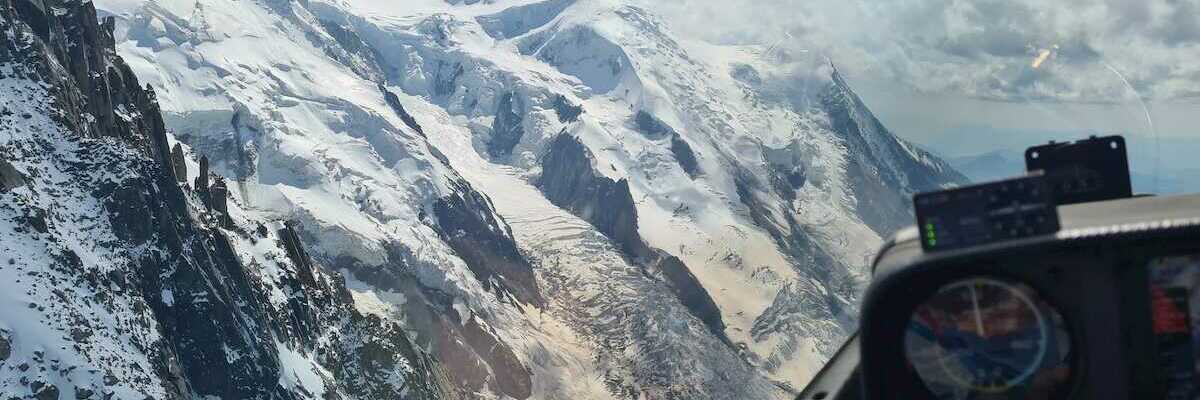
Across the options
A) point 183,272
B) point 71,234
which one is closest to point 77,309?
point 71,234

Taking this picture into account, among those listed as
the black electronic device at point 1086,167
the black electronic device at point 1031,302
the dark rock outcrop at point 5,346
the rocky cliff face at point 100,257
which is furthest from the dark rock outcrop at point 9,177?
the black electronic device at point 1031,302

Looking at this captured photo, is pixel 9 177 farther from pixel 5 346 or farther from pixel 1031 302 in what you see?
pixel 1031 302

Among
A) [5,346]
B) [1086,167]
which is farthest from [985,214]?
[5,346]

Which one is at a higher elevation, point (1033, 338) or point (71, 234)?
point (1033, 338)

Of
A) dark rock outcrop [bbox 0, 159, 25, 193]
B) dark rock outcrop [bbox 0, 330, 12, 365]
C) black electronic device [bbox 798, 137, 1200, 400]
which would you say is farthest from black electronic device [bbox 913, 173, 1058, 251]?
dark rock outcrop [bbox 0, 159, 25, 193]

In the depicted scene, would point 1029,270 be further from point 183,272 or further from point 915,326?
point 183,272

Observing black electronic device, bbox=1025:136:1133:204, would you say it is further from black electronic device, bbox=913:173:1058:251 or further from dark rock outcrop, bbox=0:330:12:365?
dark rock outcrop, bbox=0:330:12:365
